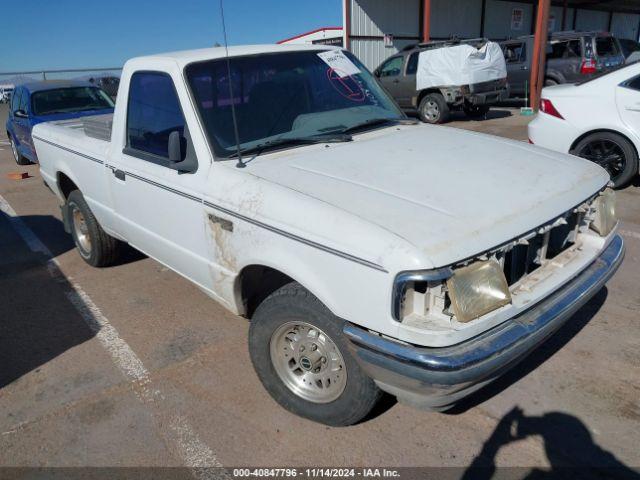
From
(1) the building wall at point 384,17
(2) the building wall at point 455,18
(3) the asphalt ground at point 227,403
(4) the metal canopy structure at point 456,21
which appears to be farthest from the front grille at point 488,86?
(2) the building wall at point 455,18

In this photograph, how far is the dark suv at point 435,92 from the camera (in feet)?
41.1

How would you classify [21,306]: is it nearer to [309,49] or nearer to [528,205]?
[309,49]

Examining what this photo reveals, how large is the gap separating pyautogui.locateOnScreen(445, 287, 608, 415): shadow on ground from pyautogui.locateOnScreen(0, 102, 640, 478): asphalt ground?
0.04 feet

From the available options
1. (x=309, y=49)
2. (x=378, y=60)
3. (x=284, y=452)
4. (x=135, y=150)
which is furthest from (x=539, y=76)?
(x=284, y=452)

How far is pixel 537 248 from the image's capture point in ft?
8.71

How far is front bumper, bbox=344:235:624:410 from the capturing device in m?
2.08

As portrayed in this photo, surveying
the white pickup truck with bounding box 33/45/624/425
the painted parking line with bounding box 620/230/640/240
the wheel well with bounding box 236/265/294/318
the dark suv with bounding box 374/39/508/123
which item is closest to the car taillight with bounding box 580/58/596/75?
the dark suv with bounding box 374/39/508/123

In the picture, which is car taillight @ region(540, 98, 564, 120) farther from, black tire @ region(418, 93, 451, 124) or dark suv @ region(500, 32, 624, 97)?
dark suv @ region(500, 32, 624, 97)

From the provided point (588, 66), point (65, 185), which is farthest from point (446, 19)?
point (65, 185)

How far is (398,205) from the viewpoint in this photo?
2.33 m

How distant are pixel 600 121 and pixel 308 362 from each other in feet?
17.6

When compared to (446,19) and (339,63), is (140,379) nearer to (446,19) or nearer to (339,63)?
(339,63)

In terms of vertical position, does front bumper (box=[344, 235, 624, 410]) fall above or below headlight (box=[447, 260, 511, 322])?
below

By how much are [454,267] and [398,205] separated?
0.39 meters
